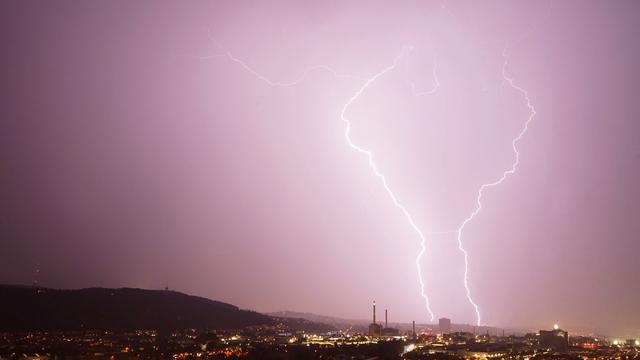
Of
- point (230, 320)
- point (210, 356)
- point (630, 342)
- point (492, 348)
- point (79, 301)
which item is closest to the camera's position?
point (210, 356)

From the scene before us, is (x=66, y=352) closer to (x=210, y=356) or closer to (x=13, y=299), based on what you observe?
(x=210, y=356)

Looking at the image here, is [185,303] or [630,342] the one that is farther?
[185,303]

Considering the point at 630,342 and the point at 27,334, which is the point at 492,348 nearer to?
the point at 630,342

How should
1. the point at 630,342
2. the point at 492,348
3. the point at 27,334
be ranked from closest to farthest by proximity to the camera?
the point at 492,348 < the point at 27,334 < the point at 630,342

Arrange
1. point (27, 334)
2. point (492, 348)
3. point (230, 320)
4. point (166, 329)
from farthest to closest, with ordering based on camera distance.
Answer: point (230, 320) < point (166, 329) < point (27, 334) < point (492, 348)

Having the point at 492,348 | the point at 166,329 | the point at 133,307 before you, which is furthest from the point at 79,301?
the point at 492,348

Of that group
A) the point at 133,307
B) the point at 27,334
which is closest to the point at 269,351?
the point at 27,334
